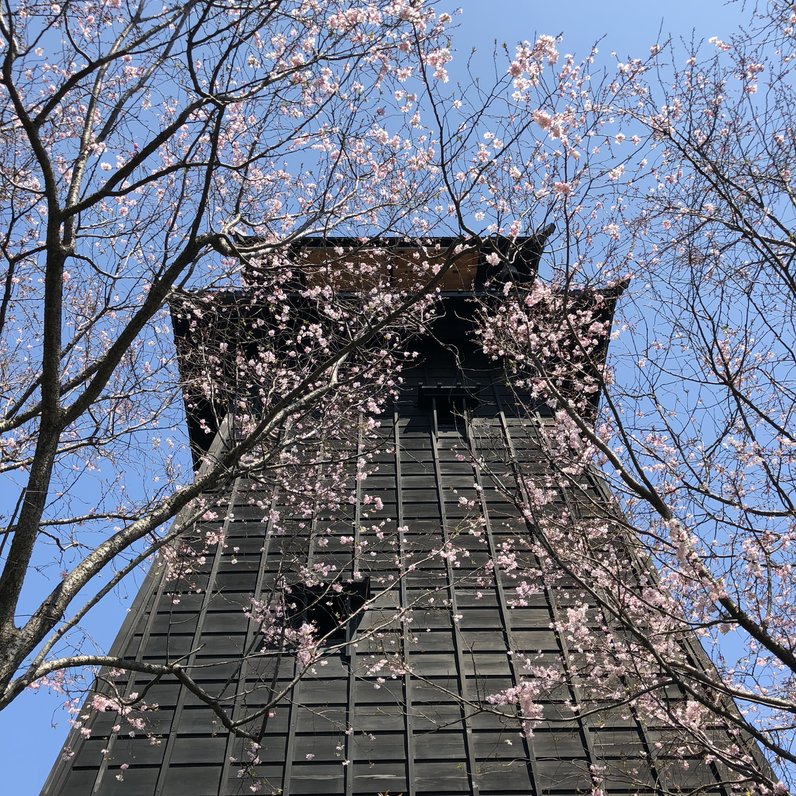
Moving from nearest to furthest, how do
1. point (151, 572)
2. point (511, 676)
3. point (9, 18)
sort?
1. point (9, 18)
2. point (511, 676)
3. point (151, 572)

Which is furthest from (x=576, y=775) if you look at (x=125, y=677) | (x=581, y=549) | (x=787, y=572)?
(x=125, y=677)

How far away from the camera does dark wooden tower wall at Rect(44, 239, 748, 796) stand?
29.4 ft

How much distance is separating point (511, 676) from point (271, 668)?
290 cm

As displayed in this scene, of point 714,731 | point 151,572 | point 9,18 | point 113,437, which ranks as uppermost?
point 151,572

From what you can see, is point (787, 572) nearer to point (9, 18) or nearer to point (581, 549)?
point (581, 549)

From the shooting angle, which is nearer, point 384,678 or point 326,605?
point 384,678

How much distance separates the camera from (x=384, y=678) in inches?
408

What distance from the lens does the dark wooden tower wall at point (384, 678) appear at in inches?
352

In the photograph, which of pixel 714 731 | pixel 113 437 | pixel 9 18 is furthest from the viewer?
pixel 714 731

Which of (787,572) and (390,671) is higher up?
(390,671)

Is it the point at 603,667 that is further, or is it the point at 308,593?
the point at 308,593

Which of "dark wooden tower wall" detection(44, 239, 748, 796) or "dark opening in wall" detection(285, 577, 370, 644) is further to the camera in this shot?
"dark opening in wall" detection(285, 577, 370, 644)

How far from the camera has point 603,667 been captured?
338 inches

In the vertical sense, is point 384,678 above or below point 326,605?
below
